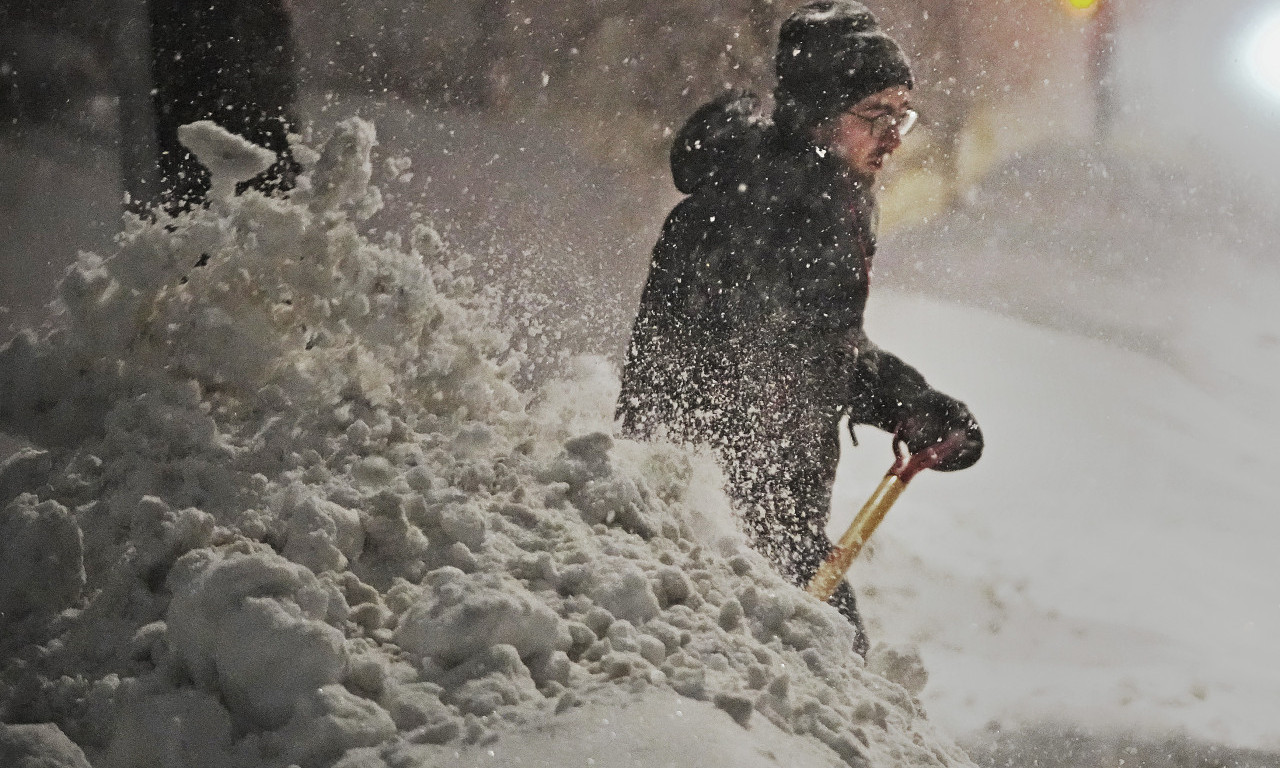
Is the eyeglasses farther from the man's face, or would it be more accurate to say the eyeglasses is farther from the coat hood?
the coat hood

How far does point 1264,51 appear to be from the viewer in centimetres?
190

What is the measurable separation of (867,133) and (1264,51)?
88 centimetres

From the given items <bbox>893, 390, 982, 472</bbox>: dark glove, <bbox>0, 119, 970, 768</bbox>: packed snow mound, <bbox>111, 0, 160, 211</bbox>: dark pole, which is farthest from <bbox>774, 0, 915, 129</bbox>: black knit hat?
<bbox>111, 0, 160, 211</bbox>: dark pole

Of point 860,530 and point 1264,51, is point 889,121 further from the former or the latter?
point 1264,51

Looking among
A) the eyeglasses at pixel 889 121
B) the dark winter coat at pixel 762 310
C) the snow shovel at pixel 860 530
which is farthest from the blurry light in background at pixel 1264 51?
the snow shovel at pixel 860 530

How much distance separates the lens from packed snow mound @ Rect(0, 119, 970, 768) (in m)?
0.64

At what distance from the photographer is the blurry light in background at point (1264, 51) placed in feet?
6.24

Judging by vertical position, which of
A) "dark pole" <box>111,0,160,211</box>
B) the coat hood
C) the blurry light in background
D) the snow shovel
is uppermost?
the blurry light in background

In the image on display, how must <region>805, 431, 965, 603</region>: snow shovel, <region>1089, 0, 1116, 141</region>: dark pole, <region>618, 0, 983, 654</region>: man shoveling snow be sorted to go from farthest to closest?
1. <region>1089, 0, 1116, 141</region>: dark pole
2. <region>618, 0, 983, 654</region>: man shoveling snow
3. <region>805, 431, 965, 603</region>: snow shovel

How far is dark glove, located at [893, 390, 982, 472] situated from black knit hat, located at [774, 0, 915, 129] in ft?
1.38

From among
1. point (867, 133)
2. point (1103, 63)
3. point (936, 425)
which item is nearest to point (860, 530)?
point (936, 425)

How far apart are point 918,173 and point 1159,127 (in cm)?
50

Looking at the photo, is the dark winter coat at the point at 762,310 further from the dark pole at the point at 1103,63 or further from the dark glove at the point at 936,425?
the dark pole at the point at 1103,63

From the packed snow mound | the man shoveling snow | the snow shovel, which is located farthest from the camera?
the man shoveling snow
